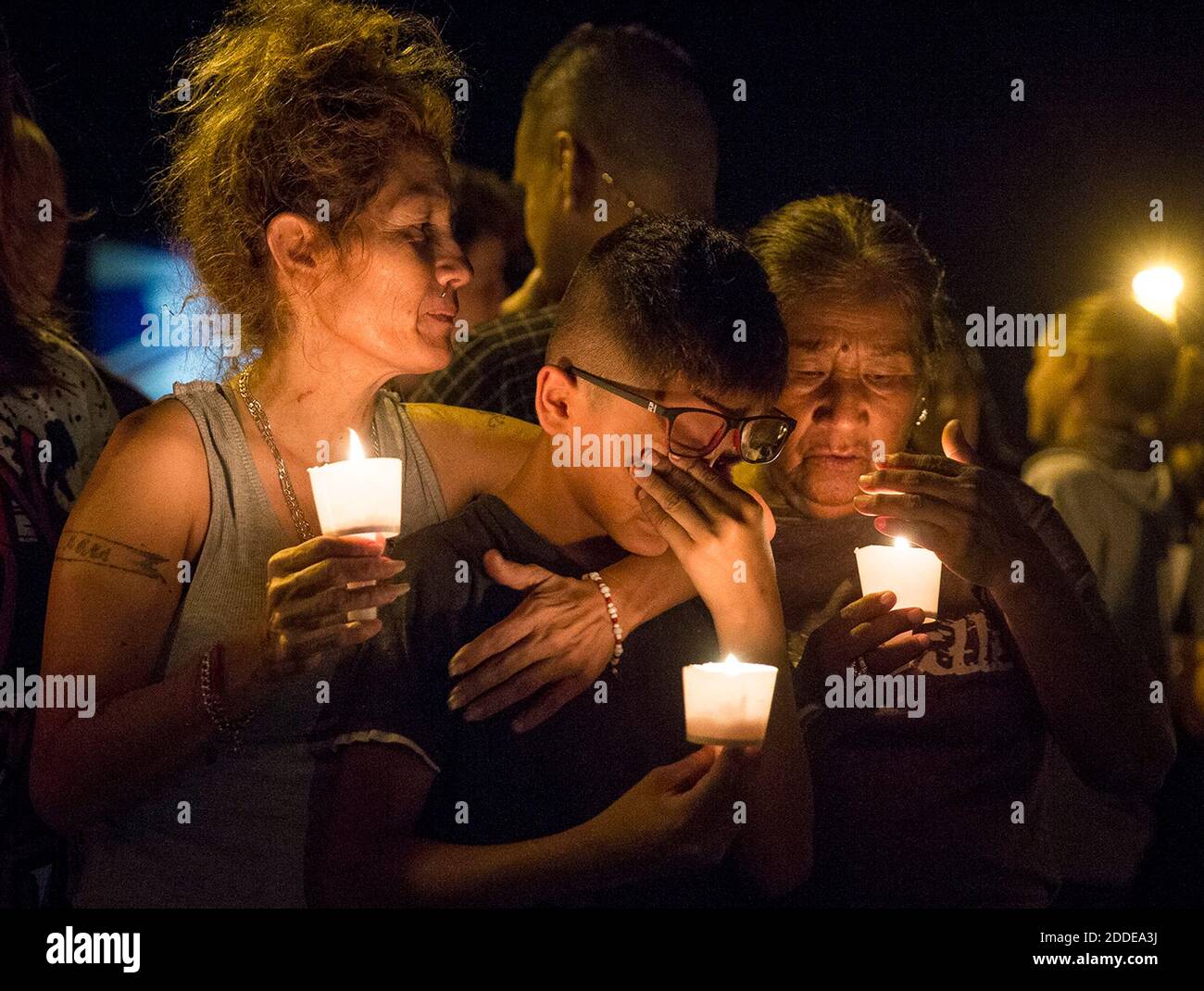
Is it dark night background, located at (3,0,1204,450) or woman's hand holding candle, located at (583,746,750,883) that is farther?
dark night background, located at (3,0,1204,450)

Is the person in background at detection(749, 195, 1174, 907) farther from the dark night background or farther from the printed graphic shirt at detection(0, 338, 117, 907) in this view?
the printed graphic shirt at detection(0, 338, 117, 907)

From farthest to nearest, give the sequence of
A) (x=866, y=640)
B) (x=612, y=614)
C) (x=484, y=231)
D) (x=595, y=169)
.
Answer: (x=484, y=231) → (x=595, y=169) → (x=866, y=640) → (x=612, y=614)

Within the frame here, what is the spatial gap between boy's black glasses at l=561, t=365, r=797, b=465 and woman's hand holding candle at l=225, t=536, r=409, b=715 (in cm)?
55

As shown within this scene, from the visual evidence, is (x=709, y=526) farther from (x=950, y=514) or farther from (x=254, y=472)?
(x=254, y=472)

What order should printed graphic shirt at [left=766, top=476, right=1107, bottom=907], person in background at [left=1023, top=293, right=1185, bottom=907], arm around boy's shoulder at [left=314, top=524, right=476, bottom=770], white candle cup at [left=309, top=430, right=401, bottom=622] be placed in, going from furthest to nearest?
person in background at [left=1023, top=293, right=1185, bottom=907] < printed graphic shirt at [left=766, top=476, right=1107, bottom=907] < arm around boy's shoulder at [left=314, top=524, right=476, bottom=770] < white candle cup at [left=309, top=430, right=401, bottom=622]

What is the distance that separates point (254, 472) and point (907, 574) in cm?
133

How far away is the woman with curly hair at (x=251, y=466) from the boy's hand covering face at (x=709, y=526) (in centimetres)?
51

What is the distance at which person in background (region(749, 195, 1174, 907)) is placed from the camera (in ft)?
8.81

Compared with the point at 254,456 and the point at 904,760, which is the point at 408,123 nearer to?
the point at 254,456

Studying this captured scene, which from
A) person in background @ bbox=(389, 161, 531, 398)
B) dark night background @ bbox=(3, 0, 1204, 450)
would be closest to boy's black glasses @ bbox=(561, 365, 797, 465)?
dark night background @ bbox=(3, 0, 1204, 450)

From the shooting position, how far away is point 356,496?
2174 millimetres

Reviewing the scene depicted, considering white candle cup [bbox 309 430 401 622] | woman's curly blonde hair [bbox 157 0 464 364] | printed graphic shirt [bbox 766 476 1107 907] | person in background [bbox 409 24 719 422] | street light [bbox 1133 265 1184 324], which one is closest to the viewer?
white candle cup [bbox 309 430 401 622]

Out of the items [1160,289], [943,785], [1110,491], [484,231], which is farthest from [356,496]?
[1160,289]

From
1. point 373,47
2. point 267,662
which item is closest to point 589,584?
point 267,662
